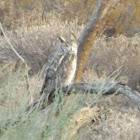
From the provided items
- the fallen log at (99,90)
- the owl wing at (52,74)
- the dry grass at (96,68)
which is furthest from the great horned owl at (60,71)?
the fallen log at (99,90)

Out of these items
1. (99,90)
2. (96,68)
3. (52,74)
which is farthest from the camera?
(96,68)

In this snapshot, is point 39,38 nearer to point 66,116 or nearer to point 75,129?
point 75,129

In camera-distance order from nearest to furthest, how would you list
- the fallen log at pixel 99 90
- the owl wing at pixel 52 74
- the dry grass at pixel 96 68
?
the fallen log at pixel 99 90, the owl wing at pixel 52 74, the dry grass at pixel 96 68

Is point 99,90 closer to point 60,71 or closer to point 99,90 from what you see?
point 99,90

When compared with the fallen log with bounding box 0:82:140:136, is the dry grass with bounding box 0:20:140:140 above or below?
below

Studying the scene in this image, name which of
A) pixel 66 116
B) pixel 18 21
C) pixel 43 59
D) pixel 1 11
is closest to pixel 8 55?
pixel 43 59

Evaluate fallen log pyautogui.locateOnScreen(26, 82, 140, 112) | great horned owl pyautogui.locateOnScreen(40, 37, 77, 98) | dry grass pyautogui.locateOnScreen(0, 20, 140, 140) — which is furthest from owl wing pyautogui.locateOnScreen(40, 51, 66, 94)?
fallen log pyautogui.locateOnScreen(26, 82, 140, 112)

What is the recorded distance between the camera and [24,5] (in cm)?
2003

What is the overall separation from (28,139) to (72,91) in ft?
5.69

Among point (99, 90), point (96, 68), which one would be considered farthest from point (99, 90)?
point (96, 68)

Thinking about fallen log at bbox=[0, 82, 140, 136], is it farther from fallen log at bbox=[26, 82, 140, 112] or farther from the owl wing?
the owl wing

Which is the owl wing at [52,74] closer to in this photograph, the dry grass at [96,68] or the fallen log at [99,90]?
the dry grass at [96,68]

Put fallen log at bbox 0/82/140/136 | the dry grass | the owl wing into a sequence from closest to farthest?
fallen log at bbox 0/82/140/136, the owl wing, the dry grass

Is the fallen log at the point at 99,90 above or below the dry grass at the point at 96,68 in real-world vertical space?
above
